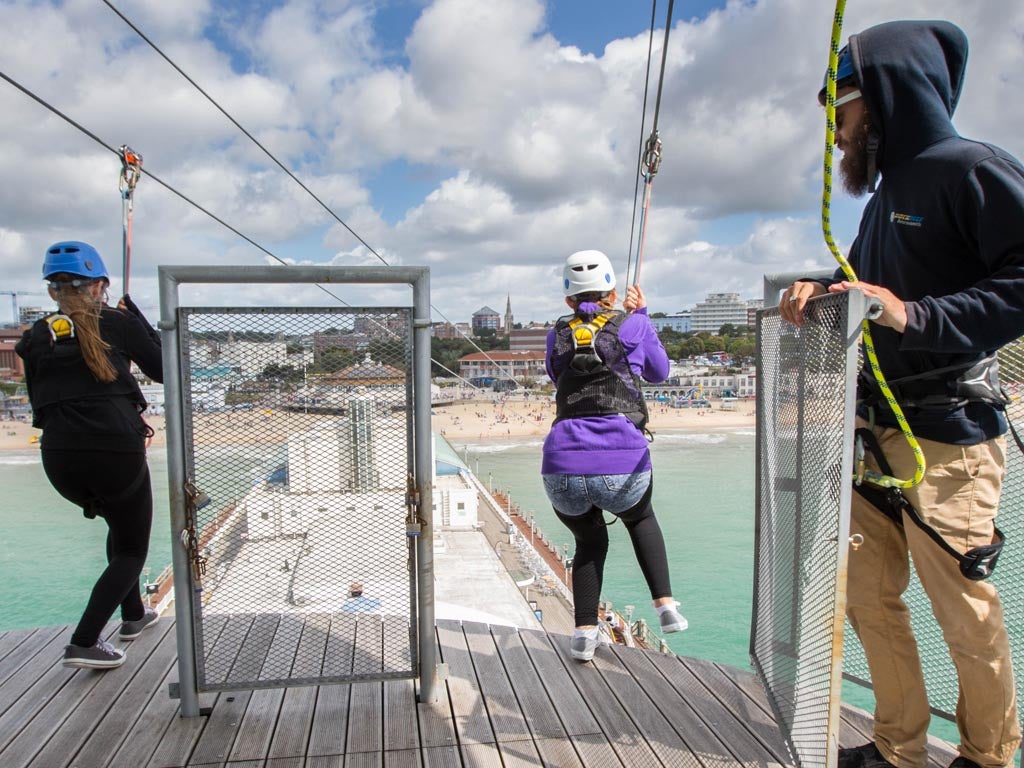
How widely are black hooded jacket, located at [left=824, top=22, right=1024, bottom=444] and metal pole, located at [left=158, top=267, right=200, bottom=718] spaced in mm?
1989

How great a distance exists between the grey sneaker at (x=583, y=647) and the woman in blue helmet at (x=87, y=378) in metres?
1.79

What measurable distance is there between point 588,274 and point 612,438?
2.00 ft

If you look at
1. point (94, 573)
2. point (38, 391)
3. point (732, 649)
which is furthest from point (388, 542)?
point (94, 573)

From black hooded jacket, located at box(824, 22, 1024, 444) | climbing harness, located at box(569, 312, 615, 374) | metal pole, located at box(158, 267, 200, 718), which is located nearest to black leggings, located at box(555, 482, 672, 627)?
climbing harness, located at box(569, 312, 615, 374)

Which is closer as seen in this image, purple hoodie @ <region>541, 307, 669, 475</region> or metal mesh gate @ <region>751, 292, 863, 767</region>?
metal mesh gate @ <region>751, 292, 863, 767</region>

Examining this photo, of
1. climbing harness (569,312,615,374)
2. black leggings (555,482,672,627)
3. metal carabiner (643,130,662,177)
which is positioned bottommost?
black leggings (555,482,672,627)

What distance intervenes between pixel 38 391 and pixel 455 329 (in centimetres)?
400

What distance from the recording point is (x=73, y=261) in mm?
2617

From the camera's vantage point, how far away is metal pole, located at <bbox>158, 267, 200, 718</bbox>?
2.25 metres

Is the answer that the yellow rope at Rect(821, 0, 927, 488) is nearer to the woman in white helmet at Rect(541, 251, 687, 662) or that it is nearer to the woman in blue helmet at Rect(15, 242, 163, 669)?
the woman in white helmet at Rect(541, 251, 687, 662)

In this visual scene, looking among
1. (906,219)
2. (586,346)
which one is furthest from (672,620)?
(906,219)

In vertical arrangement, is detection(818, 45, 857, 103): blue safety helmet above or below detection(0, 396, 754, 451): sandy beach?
above

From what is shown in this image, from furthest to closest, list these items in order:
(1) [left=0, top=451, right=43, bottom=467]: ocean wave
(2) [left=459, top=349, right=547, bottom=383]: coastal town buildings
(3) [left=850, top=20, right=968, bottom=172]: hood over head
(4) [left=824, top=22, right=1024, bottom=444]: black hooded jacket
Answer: (2) [left=459, top=349, right=547, bottom=383]: coastal town buildings, (1) [left=0, top=451, right=43, bottom=467]: ocean wave, (3) [left=850, top=20, right=968, bottom=172]: hood over head, (4) [left=824, top=22, right=1024, bottom=444]: black hooded jacket

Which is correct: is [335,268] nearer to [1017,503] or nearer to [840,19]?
[840,19]
